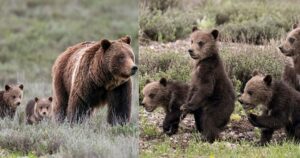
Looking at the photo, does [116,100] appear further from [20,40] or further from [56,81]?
[20,40]

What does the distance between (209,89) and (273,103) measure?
54 centimetres

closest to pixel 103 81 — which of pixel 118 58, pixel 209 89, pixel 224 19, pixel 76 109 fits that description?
pixel 118 58

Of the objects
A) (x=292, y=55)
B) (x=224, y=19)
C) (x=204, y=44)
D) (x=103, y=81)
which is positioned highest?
(x=204, y=44)

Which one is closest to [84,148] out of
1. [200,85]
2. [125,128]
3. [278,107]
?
[125,128]

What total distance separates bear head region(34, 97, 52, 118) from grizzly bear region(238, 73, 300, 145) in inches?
98.8

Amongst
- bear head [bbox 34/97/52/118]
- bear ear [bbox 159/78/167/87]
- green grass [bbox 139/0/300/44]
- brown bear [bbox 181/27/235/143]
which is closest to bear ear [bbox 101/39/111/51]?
bear ear [bbox 159/78/167/87]

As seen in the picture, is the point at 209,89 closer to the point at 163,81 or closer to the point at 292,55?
the point at 163,81

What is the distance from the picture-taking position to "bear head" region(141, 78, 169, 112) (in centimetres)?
667

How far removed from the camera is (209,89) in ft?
20.7

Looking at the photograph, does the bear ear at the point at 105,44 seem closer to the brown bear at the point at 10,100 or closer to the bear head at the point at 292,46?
the bear head at the point at 292,46

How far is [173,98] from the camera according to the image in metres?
6.64

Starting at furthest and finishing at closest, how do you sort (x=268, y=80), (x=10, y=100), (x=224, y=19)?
(x=224, y=19) → (x=10, y=100) → (x=268, y=80)

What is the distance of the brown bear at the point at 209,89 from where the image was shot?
249 inches

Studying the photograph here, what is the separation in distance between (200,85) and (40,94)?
143 inches
